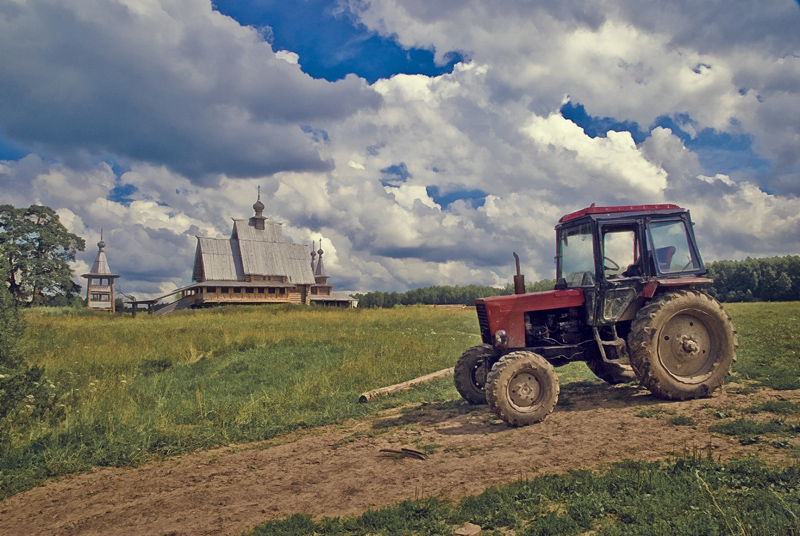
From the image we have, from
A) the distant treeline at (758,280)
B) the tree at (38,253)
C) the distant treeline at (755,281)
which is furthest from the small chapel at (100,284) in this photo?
the distant treeline at (758,280)

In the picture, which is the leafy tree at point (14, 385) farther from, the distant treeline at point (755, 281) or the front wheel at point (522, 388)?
the distant treeline at point (755, 281)

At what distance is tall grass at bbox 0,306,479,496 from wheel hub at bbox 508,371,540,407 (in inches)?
115

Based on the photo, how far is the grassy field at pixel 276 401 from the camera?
4.41m

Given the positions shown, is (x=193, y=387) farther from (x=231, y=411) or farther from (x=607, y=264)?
(x=607, y=264)

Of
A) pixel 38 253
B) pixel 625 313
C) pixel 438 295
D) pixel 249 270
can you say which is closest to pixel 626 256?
pixel 625 313

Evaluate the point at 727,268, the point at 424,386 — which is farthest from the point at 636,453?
the point at 727,268

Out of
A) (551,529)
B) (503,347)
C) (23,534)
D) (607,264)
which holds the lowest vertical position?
(23,534)

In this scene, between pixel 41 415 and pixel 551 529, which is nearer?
pixel 551 529

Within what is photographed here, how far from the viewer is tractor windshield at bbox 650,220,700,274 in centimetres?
880

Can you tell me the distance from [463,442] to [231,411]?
4.67 m

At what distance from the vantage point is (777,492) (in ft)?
14.1

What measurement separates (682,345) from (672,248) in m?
1.75

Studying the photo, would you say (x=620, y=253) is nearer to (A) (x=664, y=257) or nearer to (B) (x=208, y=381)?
(A) (x=664, y=257)

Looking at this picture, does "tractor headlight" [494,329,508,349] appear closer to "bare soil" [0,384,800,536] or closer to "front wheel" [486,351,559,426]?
"front wheel" [486,351,559,426]
